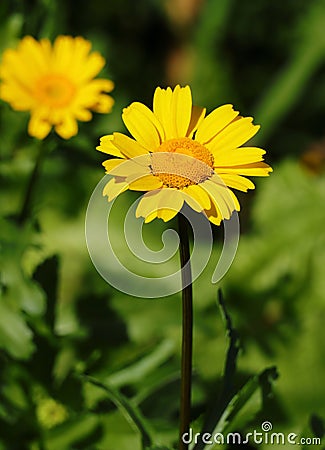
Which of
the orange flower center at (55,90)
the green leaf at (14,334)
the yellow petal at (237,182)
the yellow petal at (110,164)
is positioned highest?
the orange flower center at (55,90)

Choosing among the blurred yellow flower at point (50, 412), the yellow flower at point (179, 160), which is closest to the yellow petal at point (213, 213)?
the yellow flower at point (179, 160)

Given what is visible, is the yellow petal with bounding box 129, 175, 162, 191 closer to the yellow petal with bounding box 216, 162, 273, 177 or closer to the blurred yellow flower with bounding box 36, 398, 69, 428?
the yellow petal with bounding box 216, 162, 273, 177

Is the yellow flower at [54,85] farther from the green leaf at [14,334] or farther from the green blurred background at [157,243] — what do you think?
the green leaf at [14,334]

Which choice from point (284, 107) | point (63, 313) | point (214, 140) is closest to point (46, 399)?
point (63, 313)

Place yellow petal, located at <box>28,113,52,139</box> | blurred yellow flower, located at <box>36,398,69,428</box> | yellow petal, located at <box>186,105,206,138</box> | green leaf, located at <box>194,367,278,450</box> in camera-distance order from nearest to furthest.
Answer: yellow petal, located at <box>186,105,206,138</box>, green leaf, located at <box>194,367,278,450</box>, yellow petal, located at <box>28,113,52,139</box>, blurred yellow flower, located at <box>36,398,69,428</box>

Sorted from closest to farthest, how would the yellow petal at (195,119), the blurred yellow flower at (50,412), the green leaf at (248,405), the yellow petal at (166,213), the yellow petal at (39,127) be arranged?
the yellow petal at (166,213) → the yellow petal at (195,119) → the green leaf at (248,405) → the yellow petal at (39,127) → the blurred yellow flower at (50,412)

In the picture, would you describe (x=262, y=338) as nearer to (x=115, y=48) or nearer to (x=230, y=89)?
(x=230, y=89)

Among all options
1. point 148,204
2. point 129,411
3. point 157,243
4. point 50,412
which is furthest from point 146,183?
point 157,243

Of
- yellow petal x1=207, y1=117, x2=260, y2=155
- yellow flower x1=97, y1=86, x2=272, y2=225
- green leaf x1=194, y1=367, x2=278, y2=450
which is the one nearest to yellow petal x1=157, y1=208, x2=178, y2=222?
yellow flower x1=97, y1=86, x2=272, y2=225
